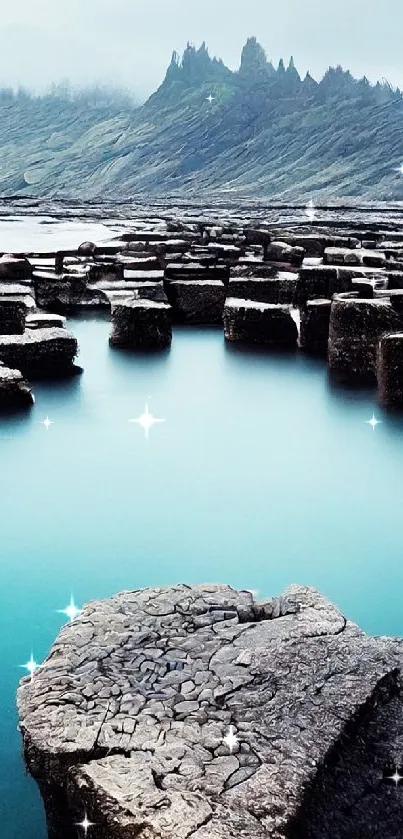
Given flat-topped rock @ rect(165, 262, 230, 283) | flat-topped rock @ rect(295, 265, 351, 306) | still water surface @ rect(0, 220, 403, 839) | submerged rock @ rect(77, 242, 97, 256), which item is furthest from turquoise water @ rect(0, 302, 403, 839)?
submerged rock @ rect(77, 242, 97, 256)

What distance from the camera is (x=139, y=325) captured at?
7367 mm

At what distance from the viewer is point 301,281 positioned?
28.5 feet

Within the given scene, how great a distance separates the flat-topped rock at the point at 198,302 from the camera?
891 cm

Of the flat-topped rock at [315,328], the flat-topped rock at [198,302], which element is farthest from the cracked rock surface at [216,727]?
the flat-topped rock at [198,302]

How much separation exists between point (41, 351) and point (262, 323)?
2.13 m

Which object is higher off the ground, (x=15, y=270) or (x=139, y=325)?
(x=15, y=270)

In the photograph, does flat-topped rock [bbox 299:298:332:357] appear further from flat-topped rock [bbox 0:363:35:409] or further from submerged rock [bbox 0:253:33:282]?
submerged rock [bbox 0:253:33:282]

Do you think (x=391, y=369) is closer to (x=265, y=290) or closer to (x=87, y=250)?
(x=265, y=290)

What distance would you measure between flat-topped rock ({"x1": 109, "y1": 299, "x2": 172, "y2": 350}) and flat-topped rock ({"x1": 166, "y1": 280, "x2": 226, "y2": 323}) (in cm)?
144

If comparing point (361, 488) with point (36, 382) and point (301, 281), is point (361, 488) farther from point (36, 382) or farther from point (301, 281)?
point (301, 281)

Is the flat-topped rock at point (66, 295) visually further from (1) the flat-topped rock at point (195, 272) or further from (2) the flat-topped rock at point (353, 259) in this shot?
(2) the flat-topped rock at point (353, 259)

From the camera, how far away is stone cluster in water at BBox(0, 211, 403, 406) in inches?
252

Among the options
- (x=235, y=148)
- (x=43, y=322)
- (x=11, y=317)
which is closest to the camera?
(x=43, y=322)

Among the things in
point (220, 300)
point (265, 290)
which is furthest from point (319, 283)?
point (220, 300)
